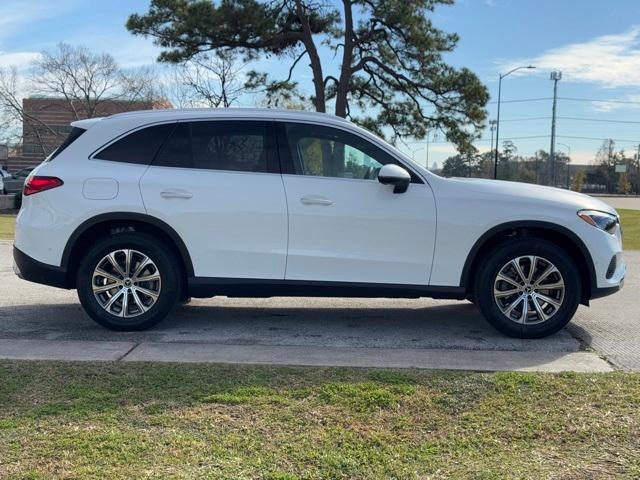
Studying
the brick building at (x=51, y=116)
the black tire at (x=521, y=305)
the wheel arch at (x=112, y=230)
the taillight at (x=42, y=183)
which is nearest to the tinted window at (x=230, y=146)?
the wheel arch at (x=112, y=230)

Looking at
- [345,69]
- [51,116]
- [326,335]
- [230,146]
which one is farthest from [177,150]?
[51,116]

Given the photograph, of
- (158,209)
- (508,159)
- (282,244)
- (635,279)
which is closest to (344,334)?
(282,244)

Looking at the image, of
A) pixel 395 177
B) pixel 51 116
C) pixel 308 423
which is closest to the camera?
pixel 308 423

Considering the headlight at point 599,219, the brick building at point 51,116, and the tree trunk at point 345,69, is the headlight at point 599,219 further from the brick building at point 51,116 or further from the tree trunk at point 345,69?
the brick building at point 51,116

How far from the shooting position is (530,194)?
548cm

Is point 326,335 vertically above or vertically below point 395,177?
below

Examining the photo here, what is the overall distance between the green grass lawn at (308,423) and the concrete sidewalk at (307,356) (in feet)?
0.85

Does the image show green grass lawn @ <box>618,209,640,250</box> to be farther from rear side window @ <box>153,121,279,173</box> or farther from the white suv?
rear side window @ <box>153,121,279,173</box>

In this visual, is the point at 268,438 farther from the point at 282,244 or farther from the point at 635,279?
the point at 635,279

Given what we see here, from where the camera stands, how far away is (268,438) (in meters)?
3.31

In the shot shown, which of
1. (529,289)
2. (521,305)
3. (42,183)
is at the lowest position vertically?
(521,305)

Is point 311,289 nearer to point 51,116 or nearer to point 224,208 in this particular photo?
point 224,208

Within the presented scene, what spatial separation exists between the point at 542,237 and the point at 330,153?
6.75 ft

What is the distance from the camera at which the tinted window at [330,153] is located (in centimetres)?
553
